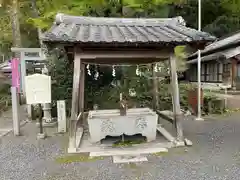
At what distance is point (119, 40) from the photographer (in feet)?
17.9

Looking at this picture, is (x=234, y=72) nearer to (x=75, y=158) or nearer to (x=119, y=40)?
(x=119, y=40)

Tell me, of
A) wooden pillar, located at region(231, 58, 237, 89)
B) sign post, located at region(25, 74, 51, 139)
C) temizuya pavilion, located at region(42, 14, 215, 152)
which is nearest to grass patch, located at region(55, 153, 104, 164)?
temizuya pavilion, located at region(42, 14, 215, 152)

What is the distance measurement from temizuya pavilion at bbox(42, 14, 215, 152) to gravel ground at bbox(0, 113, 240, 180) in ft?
2.42

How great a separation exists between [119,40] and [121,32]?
0.87 m

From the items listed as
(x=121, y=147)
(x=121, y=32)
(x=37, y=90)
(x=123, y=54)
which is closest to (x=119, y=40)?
(x=123, y=54)

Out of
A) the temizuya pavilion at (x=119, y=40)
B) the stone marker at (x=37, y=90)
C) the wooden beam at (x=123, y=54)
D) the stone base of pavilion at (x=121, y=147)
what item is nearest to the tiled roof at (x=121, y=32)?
the temizuya pavilion at (x=119, y=40)

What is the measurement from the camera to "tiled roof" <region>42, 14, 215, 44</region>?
17.9ft

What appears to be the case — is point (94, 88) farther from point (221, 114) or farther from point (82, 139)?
point (221, 114)

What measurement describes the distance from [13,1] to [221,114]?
11.1 metres

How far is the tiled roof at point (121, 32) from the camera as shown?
17.9ft

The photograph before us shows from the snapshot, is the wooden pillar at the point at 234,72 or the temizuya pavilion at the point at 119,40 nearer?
the temizuya pavilion at the point at 119,40

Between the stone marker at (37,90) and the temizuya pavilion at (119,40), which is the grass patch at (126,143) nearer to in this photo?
the temizuya pavilion at (119,40)

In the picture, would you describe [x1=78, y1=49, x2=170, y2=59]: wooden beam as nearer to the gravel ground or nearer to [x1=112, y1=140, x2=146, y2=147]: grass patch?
[x1=112, y1=140, x2=146, y2=147]: grass patch

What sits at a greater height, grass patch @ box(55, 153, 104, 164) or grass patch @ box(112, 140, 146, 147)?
grass patch @ box(112, 140, 146, 147)
